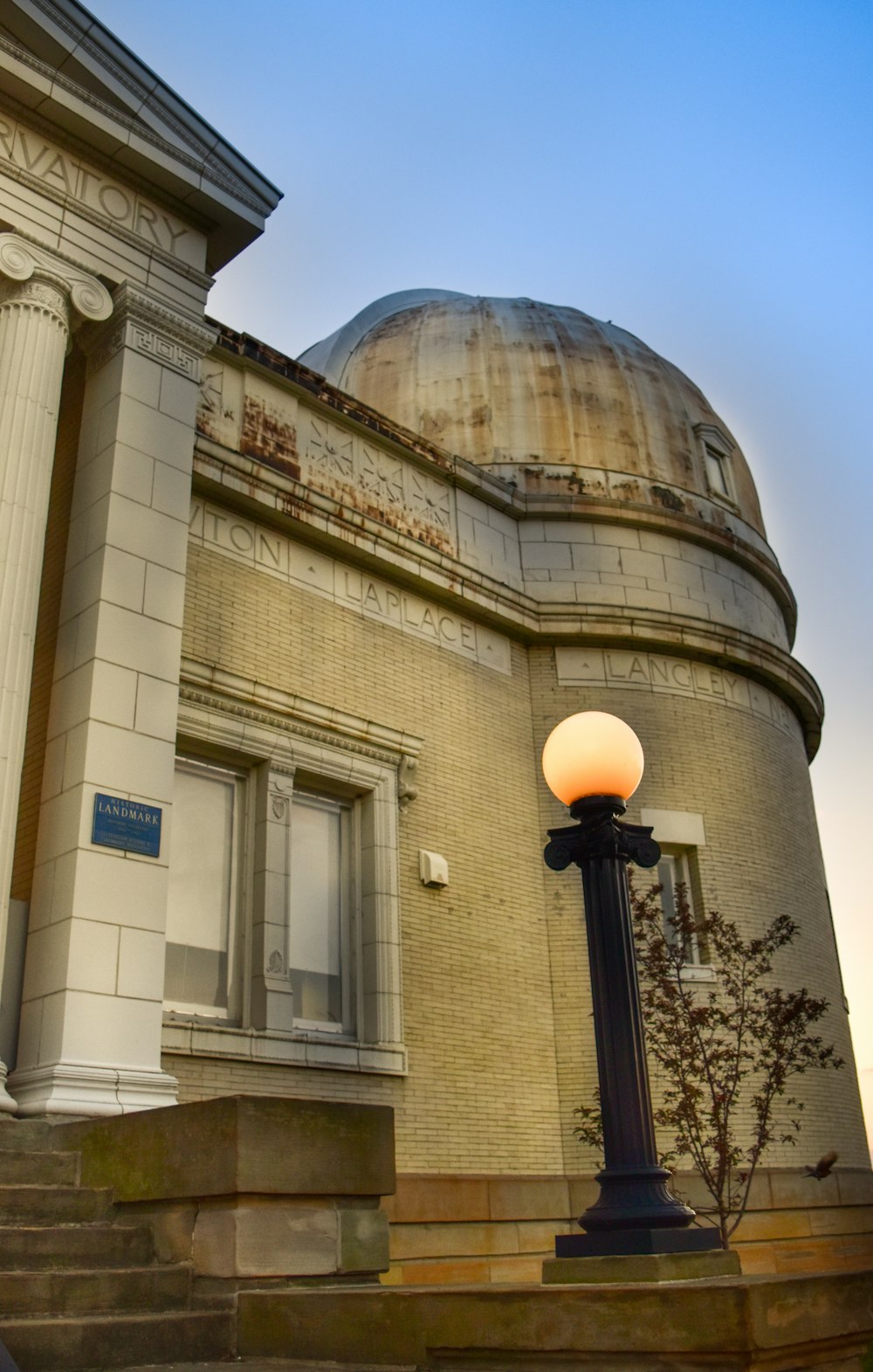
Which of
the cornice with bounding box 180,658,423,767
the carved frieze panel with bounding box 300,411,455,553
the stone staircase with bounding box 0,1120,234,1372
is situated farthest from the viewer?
the carved frieze panel with bounding box 300,411,455,553

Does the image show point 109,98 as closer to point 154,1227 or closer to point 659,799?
point 154,1227

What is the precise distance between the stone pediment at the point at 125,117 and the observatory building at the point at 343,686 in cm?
4

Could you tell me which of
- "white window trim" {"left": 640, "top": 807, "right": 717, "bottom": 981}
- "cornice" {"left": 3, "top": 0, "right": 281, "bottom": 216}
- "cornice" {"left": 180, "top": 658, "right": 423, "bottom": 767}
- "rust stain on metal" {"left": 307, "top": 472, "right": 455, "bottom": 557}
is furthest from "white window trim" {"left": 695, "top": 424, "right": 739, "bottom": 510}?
"cornice" {"left": 3, "top": 0, "right": 281, "bottom": 216}

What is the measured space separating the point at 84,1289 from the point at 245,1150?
1.04 meters

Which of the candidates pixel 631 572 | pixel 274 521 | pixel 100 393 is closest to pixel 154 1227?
pixel 100 393

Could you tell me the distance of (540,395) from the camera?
20.4 meters

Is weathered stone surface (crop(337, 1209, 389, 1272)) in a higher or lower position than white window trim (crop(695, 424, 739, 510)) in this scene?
lower

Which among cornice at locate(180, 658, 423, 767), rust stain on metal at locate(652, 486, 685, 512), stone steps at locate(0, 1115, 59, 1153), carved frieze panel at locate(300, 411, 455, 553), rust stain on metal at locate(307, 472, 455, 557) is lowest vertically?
stone steps at locate(0, 1115, 59, 1153)

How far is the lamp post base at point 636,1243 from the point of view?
5.39m

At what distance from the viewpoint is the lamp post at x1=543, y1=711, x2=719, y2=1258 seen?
556 cm

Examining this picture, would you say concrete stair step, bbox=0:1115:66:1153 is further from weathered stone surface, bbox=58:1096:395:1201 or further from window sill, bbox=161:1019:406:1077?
window sill, bbox=161:1019:406:1077

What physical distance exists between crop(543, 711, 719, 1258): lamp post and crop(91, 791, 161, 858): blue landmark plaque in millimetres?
4070

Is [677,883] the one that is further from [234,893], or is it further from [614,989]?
[614,989]

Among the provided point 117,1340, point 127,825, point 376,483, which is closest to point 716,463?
point 376,483
